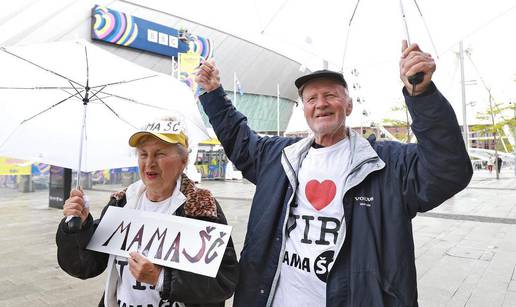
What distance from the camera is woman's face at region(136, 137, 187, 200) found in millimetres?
1859

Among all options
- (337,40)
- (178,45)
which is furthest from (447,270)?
(178,45)

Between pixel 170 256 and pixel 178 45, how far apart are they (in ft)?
108

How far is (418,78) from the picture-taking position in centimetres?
138

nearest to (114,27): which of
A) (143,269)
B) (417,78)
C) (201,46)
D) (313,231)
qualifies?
(201,46)

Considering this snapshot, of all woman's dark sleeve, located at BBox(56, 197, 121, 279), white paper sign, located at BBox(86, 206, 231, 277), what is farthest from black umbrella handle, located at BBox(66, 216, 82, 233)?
white paper sign, located at BBox(86, 206, 231, 277)

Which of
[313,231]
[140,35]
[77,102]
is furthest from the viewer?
[140,35]

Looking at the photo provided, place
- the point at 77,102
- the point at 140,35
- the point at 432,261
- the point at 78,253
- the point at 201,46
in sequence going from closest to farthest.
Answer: the point at 78,253
the point at 77,102
the point at 432,261
the point at 140,35
the point at 201,46

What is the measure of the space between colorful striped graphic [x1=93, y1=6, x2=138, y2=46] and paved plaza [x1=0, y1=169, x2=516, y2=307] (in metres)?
20.8

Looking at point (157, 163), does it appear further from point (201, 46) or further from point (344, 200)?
point (201, 46)

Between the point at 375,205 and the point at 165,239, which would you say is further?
the point at 165,239

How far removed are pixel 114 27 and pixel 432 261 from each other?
92.3ft

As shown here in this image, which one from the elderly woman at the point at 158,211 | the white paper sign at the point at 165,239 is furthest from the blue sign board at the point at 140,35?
the white paper sign at the point at 165,239

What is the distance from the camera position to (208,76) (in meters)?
2.25

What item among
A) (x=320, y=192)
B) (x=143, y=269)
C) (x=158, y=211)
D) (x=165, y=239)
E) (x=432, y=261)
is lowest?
(x=432, y=261)
